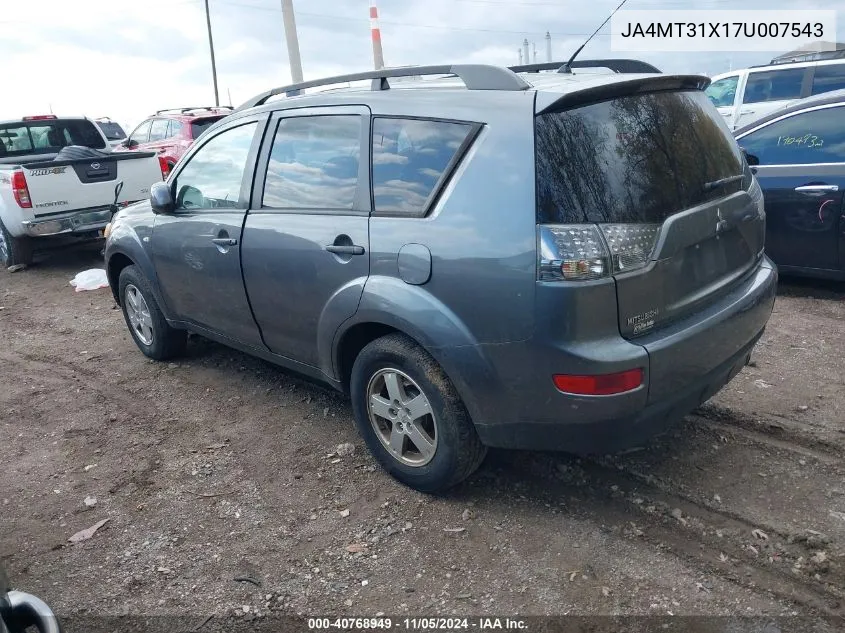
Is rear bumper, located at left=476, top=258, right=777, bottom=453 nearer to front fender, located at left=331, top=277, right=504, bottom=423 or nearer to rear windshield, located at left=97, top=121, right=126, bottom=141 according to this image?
front fender, located at left=331, top=277, right=504, bottom=423

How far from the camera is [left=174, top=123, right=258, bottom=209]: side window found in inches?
159

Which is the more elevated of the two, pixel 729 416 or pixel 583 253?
pixel 583 253

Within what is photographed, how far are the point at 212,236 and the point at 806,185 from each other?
448 cm

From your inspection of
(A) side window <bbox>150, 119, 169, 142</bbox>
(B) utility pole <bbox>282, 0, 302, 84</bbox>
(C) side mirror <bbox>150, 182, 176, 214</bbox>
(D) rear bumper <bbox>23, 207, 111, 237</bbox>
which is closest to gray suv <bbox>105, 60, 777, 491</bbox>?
(C) side mirror <bbox>150, 182, 176, 214</bbox>

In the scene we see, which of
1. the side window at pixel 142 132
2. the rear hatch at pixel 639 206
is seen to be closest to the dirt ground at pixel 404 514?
the rear hatch at pixel 639 206

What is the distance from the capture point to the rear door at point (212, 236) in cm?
397

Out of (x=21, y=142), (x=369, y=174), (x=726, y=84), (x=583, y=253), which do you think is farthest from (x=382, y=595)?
(x=726, y=84)

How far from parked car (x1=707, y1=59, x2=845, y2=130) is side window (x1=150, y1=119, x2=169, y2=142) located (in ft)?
32.4

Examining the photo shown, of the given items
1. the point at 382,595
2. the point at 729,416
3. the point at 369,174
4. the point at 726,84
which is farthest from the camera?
the point at 726,84

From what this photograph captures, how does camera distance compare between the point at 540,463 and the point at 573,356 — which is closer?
the point at 573,356

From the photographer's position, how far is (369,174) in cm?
326

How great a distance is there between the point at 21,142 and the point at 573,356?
9.82 m

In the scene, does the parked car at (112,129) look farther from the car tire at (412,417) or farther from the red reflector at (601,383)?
the red reflector at (601,383)

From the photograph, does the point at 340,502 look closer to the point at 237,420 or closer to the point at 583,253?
the point at 237,420
